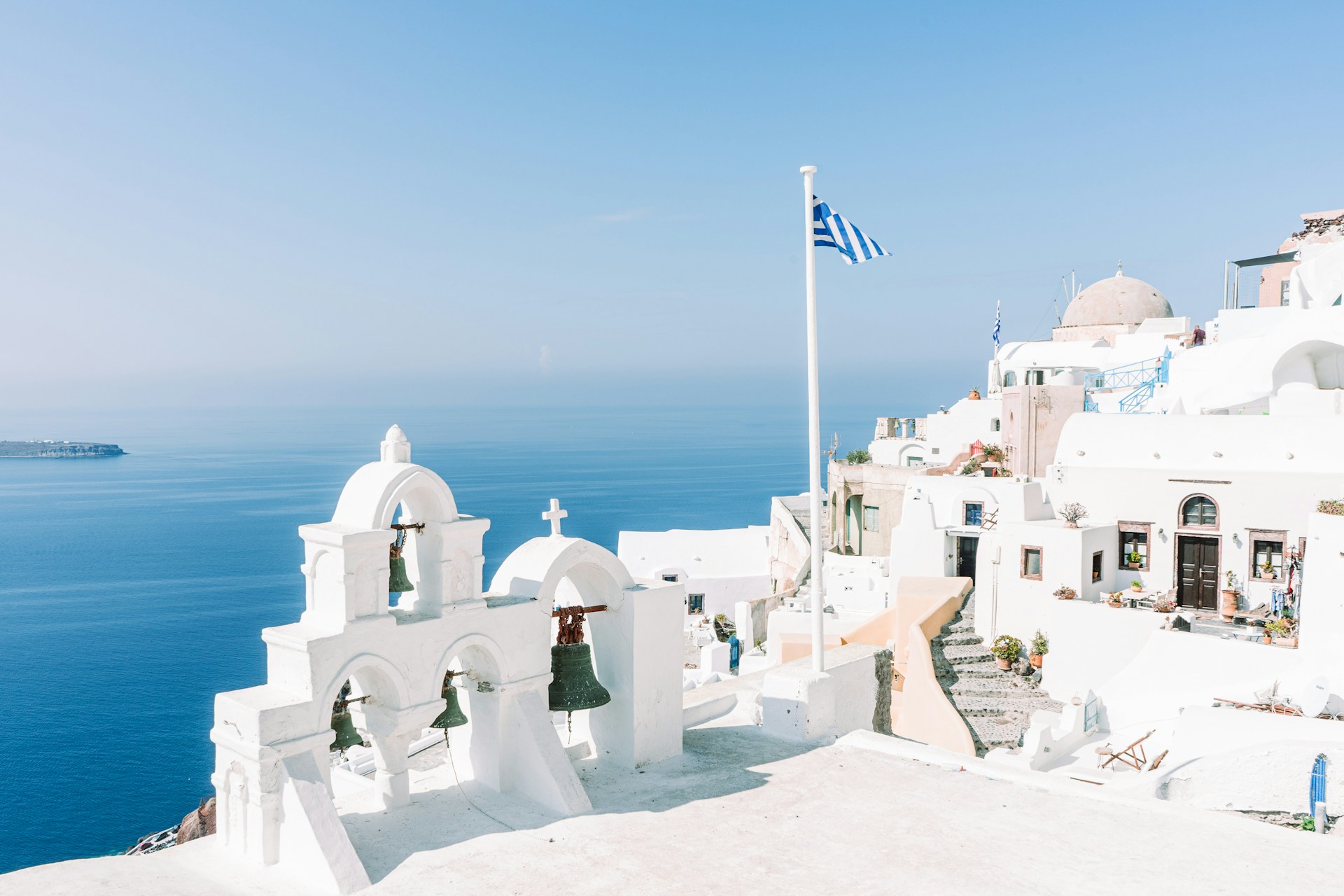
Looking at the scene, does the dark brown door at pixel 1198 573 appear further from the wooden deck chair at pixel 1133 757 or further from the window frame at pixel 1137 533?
the wooden deck chair at pixel 1133 757

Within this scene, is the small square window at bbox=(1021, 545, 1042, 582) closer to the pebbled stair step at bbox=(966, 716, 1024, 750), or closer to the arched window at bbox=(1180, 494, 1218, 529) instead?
the arched window at bbox=(1180, 494, 1218, 529)

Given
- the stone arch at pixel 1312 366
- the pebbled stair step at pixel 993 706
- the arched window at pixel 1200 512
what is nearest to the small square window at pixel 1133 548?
the arched window at pixel 1200 512

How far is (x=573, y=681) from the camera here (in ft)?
26.4

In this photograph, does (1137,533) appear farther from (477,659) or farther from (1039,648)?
(477,659)

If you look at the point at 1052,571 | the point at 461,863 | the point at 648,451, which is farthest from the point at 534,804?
the point at 648,451

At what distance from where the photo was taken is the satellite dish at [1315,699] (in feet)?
46.4

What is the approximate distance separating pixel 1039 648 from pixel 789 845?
53.5 ft

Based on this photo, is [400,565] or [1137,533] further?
[1137,533]

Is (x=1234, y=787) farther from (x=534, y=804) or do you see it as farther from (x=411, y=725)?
(x=411, y=725)

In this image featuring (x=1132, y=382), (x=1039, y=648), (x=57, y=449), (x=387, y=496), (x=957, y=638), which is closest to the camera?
(x=387, y=496)

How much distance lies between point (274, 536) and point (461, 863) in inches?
3070

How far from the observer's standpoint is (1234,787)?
1288cm

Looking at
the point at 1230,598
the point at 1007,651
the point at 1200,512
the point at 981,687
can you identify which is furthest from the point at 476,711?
the point at 1200,512

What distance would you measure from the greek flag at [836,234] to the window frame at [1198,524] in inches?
598
